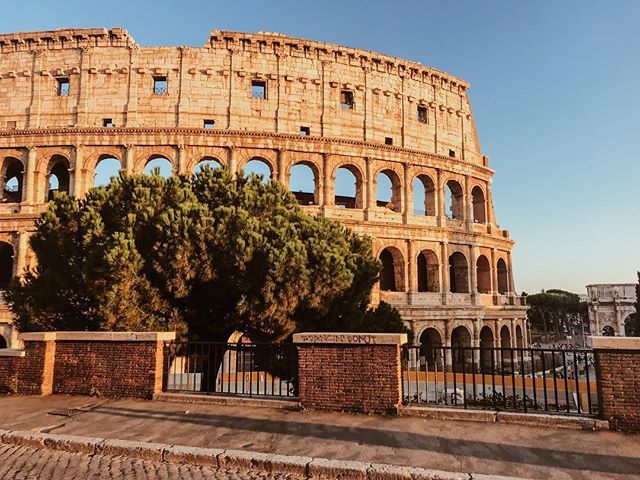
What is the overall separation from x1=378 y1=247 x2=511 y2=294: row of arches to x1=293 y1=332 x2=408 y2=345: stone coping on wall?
16.7m

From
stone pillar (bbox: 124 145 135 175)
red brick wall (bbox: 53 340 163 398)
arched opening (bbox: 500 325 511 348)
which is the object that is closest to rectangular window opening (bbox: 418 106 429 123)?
arched opening (bbox: 500 325 511 348)

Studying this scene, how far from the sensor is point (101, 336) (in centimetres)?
935

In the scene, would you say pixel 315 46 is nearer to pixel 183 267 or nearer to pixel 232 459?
pixel 183 267

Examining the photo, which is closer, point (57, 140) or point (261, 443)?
point (261, 443)

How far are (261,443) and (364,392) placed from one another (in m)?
2.21

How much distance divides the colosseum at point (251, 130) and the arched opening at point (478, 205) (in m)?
3.13

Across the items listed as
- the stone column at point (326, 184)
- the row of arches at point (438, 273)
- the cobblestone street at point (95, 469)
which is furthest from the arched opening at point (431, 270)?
the cobblestone street at point (95, 469)

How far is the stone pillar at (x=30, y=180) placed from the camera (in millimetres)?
22594

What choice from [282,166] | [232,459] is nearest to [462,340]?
[282,166]

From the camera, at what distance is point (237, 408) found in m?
8.27

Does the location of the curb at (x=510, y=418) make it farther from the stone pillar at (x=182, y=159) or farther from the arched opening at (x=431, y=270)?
the stone pillar at (x=182, y=159)

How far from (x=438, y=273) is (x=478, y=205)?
7218 millimetres

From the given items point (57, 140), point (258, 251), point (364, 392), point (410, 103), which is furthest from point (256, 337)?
point (410, 103)

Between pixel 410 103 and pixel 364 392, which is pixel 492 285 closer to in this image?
pixel 410 103
